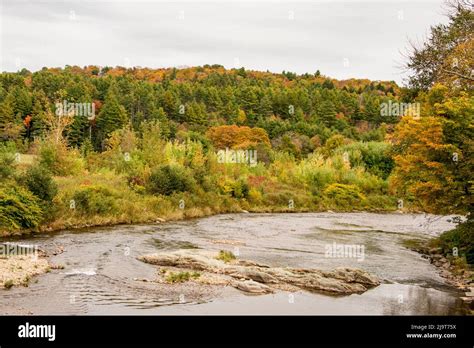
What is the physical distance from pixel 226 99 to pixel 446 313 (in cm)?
9859

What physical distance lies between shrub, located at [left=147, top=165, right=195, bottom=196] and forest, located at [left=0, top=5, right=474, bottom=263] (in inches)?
3.1

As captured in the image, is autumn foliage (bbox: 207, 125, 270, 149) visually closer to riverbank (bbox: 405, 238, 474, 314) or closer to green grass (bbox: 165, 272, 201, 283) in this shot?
riverbank (bbox: 405, 238, 474, 314)

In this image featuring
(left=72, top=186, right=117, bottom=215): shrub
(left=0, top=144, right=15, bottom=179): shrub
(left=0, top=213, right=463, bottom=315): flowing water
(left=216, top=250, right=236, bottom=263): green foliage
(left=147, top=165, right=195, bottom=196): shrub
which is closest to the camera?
(left=0, top=213, right=463, bottom=315): flowing water

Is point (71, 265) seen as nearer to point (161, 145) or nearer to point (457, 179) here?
point (457, 179)

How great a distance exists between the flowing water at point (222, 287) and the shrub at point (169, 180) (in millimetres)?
3115

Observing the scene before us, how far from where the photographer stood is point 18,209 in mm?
25797

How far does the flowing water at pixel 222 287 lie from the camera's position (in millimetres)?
14805

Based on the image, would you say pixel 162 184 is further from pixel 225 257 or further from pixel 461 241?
pixel 461 241

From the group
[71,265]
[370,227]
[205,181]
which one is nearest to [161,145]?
[205,181]

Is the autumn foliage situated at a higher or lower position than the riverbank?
higher
